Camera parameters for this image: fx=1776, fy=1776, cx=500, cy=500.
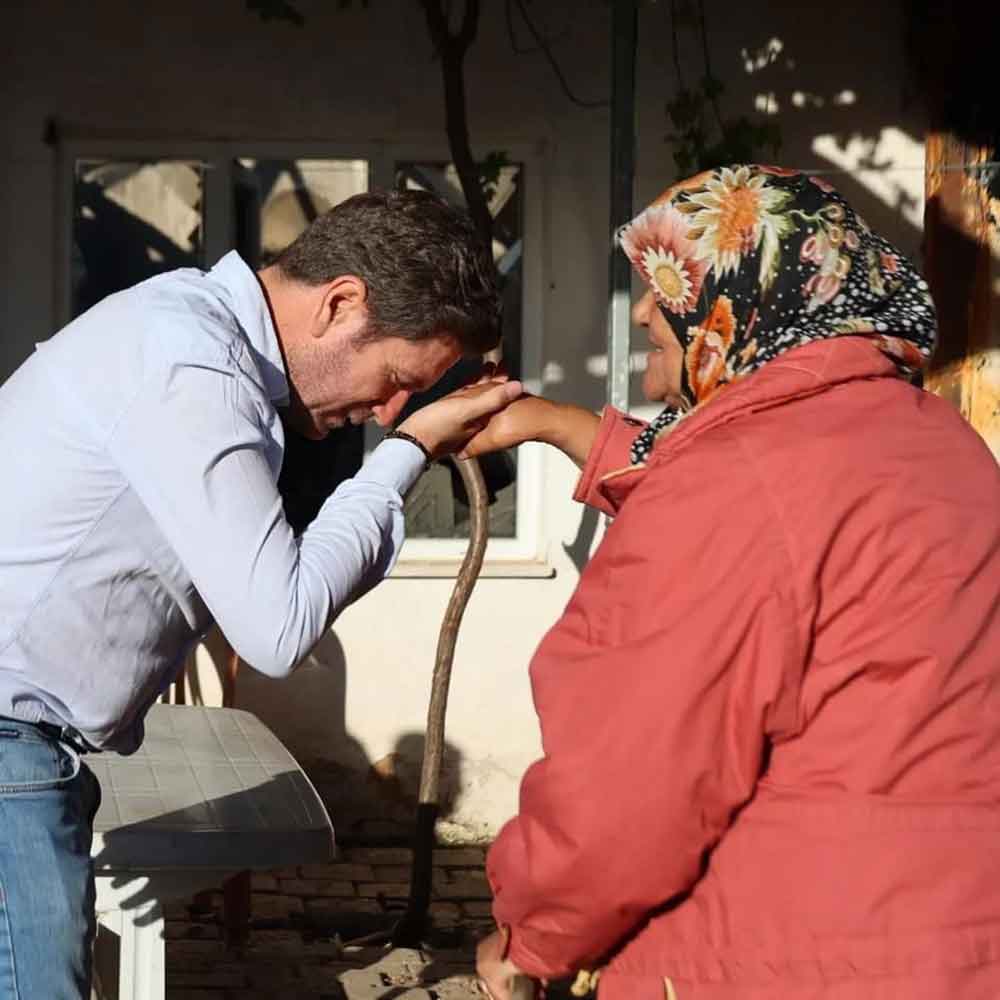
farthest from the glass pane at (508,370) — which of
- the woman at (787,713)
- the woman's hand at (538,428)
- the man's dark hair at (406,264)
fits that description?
the woman at (787,713)

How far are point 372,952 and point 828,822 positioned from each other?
11.7 feet

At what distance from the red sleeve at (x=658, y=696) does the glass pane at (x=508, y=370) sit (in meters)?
4.18

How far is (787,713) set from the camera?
1783 millimetres

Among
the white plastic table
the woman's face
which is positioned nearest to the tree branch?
the white plastic table

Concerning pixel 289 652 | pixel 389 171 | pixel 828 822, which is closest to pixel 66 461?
pixel 289 652

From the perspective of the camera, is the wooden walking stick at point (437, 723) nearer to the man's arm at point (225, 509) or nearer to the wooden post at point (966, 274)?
the wooden post at point (966, 274)

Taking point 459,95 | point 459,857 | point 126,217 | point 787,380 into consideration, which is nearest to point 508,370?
point 459,95

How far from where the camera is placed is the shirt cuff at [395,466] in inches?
95.3

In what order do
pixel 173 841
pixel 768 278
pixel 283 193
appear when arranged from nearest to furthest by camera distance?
pixel 768 278, pixel 173 841, pixel 283 193

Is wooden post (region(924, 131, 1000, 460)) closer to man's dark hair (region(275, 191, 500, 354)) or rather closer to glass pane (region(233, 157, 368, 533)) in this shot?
glass pane (region(233, 157, 368, 533))

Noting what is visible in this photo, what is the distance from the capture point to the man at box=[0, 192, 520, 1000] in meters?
2.12

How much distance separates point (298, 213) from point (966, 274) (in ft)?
7.44

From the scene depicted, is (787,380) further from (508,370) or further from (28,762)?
(508,370)

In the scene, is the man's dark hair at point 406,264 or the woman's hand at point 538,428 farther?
the woman's hand at point 538,428
